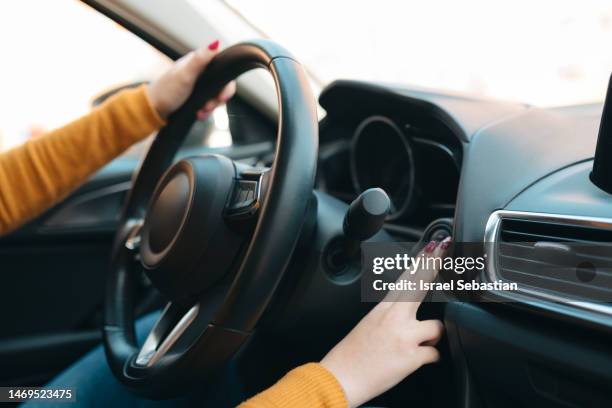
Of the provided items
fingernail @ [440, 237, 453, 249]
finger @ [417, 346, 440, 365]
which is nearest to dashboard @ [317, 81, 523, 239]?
fingernail @ [440, 237, 453, 249]

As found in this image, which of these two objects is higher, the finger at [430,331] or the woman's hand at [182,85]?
the woman's hand at [182,85]

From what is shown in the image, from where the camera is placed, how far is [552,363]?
69cm

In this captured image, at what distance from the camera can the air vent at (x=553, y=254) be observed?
0.67m

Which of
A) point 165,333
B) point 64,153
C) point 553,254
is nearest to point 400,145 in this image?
point 553,254

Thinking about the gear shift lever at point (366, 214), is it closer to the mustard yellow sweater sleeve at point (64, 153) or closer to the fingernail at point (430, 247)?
the fingernail at point (430, 247)

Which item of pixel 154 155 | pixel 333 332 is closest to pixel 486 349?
pixel 333 332

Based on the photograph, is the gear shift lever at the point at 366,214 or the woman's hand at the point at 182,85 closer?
the gear shift lever at the point at 366,214

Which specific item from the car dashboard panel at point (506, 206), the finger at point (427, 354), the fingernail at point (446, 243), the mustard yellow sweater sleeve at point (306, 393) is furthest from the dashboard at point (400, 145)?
the mustard yellow sweater sleeve at point (306, 393)

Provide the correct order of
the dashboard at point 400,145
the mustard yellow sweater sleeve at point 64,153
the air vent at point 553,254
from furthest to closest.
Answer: the mustard yellow sweater sleeve at point 64,153
the dashboard at point 400,145
the air vent at point 553,254

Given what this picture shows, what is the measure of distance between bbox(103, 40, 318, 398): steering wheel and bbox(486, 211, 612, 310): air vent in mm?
283

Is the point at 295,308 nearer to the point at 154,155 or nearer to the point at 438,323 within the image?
the point at 438,323

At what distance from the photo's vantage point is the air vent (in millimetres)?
666

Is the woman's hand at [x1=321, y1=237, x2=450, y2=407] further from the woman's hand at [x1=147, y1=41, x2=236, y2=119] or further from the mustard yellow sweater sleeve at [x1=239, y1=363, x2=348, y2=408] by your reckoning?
the woman's hand at [x1=147, y1=41, x2=236, y2=119]

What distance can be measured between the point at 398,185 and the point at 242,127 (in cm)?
63
